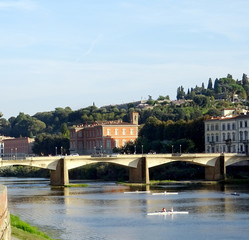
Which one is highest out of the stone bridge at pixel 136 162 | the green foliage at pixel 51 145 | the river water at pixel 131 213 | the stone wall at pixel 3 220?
the green foliage at pixel 51 145

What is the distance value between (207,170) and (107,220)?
4938 centimetres

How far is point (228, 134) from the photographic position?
11831 centimetres

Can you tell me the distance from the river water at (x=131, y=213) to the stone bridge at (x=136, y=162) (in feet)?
16.3

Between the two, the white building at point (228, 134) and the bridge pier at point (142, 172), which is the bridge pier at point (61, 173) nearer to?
the bridge pier at point (142, 172)

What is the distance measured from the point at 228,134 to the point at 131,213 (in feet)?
188

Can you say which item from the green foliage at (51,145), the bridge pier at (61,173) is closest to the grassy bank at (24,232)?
the bridge pier at (61,173)

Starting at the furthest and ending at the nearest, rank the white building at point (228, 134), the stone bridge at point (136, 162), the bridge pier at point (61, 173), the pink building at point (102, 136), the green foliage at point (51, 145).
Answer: the green foliage at point (51, 145) → the pink building at point (102, 136) → the white building at point (228, 134) → the bridge pier at point (61, 173) → the stone bridge at point (136, 162)

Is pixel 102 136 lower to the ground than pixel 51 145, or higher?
higher

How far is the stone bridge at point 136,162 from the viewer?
95.6m

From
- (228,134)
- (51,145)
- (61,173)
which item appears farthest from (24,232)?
(51,145)

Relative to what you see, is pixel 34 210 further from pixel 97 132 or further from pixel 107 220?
pixel 97 132

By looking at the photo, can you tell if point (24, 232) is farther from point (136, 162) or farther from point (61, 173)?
point (136, 162)

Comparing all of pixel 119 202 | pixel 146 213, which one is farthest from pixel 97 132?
pixel 146 213

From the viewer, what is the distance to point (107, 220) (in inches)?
2297
